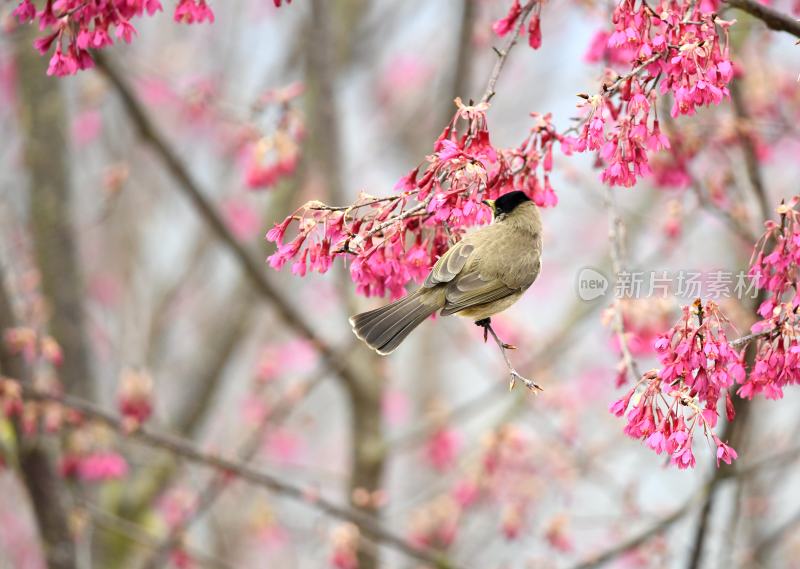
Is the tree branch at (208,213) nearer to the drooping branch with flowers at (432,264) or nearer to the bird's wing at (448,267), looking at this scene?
the drooping branch with flowers at (432,264)

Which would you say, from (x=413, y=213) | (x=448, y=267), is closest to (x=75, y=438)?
(x=448, y=267)

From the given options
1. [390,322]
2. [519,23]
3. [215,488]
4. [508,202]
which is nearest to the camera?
[519,23]

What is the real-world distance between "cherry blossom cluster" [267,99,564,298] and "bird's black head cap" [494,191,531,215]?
49cm

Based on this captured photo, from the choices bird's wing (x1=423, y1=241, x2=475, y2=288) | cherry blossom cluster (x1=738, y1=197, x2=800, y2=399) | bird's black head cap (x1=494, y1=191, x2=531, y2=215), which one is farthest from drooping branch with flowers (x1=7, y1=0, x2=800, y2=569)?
bird's black head cap (x1=494, y1=191, x2=531, y2=215)

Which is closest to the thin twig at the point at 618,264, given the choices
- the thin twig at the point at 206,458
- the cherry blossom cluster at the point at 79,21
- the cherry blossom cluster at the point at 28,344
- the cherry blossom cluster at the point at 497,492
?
the cherry blossom cluster at the point at 79,21

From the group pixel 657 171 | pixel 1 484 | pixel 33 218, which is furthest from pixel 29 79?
pixel 1 484

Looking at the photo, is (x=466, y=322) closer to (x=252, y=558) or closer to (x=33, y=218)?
(x=33, y=218)

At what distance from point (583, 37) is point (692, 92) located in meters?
8.53

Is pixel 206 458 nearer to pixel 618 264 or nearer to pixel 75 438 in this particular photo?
pixel 75 438

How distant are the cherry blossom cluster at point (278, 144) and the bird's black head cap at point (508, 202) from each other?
137 cm

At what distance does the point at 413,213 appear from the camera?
2809mm

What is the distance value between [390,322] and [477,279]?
429mm

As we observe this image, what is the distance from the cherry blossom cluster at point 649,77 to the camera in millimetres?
2582

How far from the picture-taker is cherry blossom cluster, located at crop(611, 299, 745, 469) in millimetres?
2492
